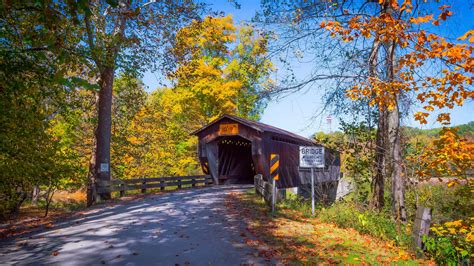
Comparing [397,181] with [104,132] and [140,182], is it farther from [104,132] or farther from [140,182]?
[140,182]

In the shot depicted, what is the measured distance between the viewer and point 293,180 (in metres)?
18.1

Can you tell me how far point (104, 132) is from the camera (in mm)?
12312

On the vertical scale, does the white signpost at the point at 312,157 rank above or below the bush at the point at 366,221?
above

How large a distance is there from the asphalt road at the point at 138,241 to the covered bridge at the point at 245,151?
7.70 m

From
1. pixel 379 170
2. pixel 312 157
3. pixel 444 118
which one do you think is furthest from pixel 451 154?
pixel 312 157

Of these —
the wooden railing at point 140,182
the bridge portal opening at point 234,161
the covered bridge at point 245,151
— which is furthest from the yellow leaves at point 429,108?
the bridge portal opening at point 234,161

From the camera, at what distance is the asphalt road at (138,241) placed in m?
4.95

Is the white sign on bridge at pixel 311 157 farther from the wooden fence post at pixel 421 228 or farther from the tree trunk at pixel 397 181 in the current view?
the wooden fence post at pixel 421 228

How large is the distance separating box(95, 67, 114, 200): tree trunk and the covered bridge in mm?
6629

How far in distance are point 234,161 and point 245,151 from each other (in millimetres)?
1667

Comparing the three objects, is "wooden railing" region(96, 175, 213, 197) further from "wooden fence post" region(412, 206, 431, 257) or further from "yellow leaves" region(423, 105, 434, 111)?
"yellow leaves" region(423, 105, 434, 111)

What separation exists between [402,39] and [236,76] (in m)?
20.1

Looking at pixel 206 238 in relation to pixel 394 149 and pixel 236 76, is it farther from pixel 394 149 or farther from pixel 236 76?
pixel 236 76

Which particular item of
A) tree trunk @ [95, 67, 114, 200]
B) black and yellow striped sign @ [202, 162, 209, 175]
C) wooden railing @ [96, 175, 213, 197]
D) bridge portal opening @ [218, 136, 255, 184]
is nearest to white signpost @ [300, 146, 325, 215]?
wooden railing @ [96, 175, 213, 197]
